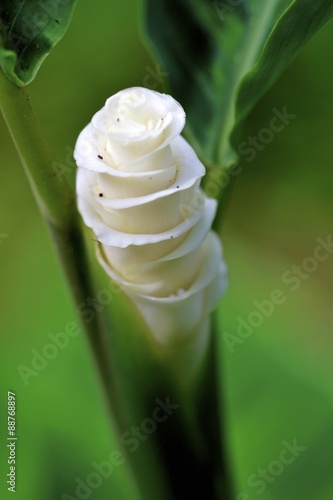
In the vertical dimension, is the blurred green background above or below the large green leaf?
below

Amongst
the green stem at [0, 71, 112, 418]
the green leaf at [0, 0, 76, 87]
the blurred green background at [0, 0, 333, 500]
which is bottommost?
the blurred green background at [0, 0, 333, 500]

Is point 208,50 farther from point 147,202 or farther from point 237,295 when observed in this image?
point 237,295

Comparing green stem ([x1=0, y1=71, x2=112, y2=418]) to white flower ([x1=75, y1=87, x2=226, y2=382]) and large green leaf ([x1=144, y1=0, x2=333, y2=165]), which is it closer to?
white flower ([x1=75, y1=87, x2=226, y2=382])

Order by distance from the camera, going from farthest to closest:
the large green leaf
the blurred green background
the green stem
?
the blurred green background < the large green leaf < the green stem

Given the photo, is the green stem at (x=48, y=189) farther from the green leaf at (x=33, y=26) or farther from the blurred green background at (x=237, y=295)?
the blurred green background at (x=237, y=295)

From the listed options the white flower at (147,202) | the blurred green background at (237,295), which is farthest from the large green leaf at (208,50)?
the blurred green background at (237,295)

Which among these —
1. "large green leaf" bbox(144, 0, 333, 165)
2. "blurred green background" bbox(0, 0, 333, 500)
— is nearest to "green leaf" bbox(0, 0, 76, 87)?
"large green leaf" bbox(144, 0, 333, 165)

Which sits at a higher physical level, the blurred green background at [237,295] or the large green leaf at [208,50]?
the large green leaf at [208,50]
